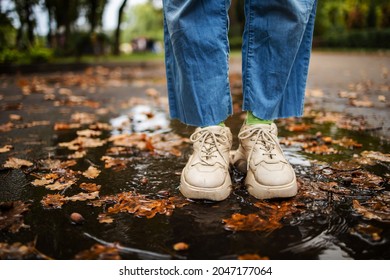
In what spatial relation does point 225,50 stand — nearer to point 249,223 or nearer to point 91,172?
point 249,223

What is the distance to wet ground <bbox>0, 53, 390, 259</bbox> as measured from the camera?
109 cm

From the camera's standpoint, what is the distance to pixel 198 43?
141 cm

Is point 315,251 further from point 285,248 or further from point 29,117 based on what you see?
point 29,117

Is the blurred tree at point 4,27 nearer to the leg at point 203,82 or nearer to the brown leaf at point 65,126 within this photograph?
the brown leaf at point 65,126

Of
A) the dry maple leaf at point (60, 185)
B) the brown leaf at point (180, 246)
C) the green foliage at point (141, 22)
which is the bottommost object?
the dry maple leaf at point (60, 185)

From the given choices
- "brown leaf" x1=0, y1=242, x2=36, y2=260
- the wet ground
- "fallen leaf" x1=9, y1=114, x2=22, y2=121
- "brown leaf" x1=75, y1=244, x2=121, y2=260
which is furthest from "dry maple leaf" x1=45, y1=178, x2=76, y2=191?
"fallen leaf" x1=9, y1=114, x2=22, y2=121

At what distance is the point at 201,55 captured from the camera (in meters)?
1.43

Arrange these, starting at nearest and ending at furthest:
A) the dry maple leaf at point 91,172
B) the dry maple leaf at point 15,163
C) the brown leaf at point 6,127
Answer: the dry maple leaf at point 91,172
the dry maple leaf at point 15,163
the brown leaf at point 6,127

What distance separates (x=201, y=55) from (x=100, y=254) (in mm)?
869

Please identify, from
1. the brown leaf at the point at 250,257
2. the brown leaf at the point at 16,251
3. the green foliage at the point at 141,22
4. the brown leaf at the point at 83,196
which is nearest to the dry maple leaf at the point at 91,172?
the brown leaf at the point at 83,196

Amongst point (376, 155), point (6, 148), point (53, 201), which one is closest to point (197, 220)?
point (53, 201)

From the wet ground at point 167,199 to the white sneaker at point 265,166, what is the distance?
0.18 feet

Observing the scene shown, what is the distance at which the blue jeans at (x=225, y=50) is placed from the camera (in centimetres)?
139

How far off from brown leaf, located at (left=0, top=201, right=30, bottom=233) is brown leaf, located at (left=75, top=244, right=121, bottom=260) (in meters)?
0.31
